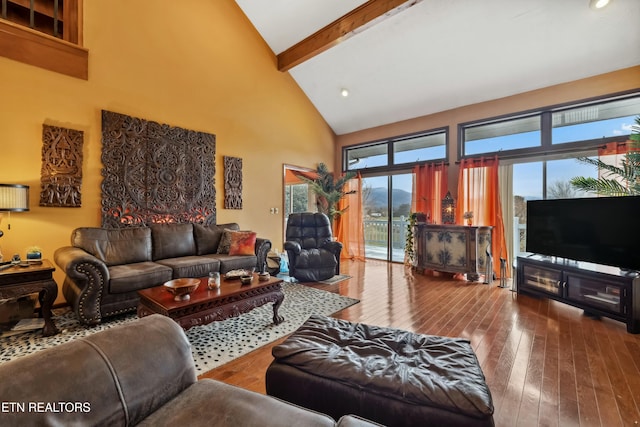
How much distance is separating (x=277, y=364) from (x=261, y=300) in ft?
4.13

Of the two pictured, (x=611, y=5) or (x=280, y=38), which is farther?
(x=280, y=38)

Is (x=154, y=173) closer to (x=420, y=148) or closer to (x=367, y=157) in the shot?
(x=367, y=157)

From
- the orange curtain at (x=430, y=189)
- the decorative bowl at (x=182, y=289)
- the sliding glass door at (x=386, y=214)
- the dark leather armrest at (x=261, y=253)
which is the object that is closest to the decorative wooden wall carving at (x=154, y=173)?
the dark leather armrest at (x=261, y=253)

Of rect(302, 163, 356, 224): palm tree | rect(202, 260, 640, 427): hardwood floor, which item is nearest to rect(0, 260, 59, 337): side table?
rect(202, 260, 640, 427): hardwood floor

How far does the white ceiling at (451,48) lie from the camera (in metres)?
3.39

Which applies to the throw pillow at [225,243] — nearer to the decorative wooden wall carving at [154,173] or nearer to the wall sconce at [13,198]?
the decorative wooden wall carving at [154,173]

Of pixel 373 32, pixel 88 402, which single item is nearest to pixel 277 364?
pixel 88 402

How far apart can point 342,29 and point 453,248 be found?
398cm

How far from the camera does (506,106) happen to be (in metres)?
4.61

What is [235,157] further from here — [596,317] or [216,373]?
[596,317]

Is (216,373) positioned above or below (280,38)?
below

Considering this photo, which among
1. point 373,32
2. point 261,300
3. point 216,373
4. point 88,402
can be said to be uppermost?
point 373,32

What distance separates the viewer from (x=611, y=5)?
309 cm

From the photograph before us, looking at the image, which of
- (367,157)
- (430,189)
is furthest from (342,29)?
(430,189)
